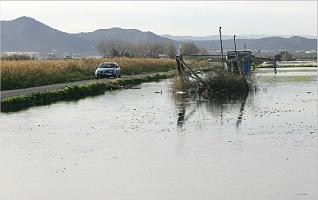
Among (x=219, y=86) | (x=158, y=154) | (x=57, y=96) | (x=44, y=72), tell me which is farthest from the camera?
(x=44, y=72)

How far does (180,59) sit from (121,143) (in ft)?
66.9

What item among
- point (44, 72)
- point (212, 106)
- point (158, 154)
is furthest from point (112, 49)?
point (158, 154)

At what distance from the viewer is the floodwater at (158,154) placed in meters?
11.6

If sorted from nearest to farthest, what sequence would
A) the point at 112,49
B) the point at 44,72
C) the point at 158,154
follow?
the point at 158,154
the point at 44,72
the point at 112,49

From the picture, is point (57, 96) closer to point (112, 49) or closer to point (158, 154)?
point (158, 154)

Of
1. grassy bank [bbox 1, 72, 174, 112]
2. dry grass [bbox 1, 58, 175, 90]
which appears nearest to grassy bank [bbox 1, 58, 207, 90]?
dry grass [bbox 1, 58, 175, 90]

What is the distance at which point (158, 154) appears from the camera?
595 inches

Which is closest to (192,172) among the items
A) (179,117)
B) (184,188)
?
(184,188)

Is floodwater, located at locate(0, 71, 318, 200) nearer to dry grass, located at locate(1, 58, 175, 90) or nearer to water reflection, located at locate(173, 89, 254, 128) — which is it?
water reflection, located at locate(173, 89, 254, 128)

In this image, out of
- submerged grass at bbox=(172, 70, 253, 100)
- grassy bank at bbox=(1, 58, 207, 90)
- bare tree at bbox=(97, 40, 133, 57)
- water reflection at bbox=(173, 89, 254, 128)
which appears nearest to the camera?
water reflection at bbox=(173, 89, 254, 128)

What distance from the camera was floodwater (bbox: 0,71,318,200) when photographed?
38.0ft

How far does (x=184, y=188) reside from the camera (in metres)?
11.6

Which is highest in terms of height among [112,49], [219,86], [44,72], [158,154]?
[44,72]

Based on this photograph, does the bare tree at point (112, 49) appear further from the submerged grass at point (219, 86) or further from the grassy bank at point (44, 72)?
the submerged grass at point (219, 86)
